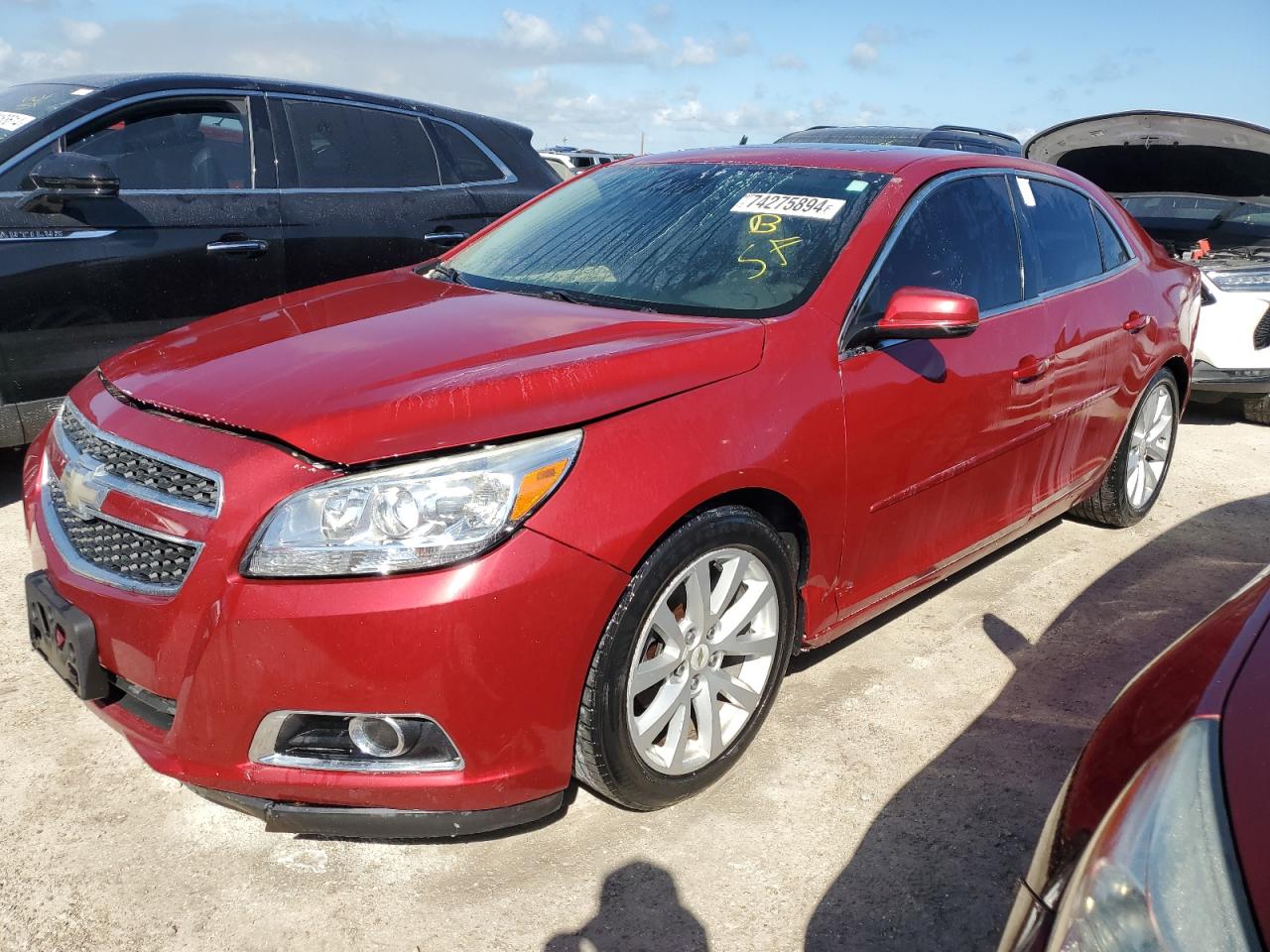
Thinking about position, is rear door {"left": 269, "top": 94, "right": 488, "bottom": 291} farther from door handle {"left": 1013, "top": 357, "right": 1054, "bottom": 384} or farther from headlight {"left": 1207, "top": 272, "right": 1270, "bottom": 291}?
headlight {"left": 1207, "top": 272, "right": 1270, "bottom": 291}

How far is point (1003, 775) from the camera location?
9.04ft

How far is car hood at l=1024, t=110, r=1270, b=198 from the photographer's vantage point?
258 inches

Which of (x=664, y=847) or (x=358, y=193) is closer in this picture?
(x=664, y=847)

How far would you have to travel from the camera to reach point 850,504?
2742mm

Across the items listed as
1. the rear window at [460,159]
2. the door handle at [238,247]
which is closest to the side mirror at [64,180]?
the door handle at [238,247]

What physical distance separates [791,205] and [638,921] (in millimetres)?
1955

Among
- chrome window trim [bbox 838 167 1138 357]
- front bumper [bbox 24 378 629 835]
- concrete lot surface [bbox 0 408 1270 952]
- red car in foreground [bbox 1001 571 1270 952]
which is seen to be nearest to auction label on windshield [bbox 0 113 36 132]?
concrete lot surface [bbox 0 408 1270 952]

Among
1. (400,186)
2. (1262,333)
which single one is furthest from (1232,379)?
(400,186)

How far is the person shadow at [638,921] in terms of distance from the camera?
2.12 meters

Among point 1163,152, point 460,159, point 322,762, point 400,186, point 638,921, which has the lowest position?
point 638,921

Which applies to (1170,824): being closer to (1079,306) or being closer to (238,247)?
(1079,306)

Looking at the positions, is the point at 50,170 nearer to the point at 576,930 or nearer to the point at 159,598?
the point at 159,598

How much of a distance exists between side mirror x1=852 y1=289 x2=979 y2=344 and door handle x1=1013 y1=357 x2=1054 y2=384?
2.12ft

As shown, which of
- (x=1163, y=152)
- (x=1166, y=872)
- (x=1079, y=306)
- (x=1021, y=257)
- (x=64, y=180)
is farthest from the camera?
(x=1163, y=152)
